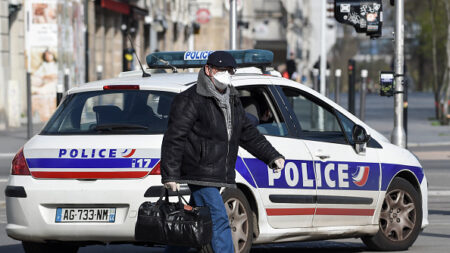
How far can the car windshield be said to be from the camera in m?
9.11

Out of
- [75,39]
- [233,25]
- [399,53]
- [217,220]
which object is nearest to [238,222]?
[217,220]

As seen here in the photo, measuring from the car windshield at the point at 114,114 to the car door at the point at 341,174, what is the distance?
1.30 meters

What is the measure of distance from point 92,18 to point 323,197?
1379 inches

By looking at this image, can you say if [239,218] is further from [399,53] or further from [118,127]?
[399,53]

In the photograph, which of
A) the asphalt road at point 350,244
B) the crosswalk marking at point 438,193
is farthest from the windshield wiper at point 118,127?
the crosswalk marking at point 438,193

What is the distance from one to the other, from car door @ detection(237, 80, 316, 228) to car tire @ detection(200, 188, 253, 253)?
212 mm

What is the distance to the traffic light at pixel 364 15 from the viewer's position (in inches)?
821

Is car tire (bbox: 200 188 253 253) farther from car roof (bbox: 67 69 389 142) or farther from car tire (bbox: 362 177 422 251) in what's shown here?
car tire (bbox: 362 177 422 251)

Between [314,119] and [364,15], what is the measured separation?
12.7 meters

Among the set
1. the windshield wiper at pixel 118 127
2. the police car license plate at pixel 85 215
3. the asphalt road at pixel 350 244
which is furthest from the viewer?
the asphalt road at pixel 350 244

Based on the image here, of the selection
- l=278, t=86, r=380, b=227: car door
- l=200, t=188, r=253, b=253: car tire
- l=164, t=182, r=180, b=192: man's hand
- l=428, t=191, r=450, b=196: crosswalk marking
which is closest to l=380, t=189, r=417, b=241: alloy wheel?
l=278, t=86, r=380, b=227: car door

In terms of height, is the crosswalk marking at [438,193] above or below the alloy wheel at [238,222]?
below

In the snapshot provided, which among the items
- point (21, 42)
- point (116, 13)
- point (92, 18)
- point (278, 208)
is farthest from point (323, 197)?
point (116, 13)

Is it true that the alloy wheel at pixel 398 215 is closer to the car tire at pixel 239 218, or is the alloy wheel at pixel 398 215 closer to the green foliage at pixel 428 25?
the car tire at pixel 239 218
